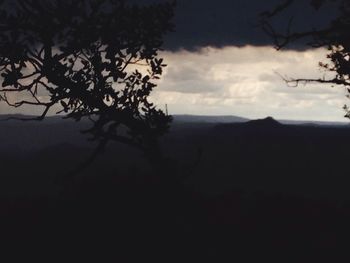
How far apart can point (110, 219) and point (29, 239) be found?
2607mm

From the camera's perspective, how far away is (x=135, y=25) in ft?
52.5

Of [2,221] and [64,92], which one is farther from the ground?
[64,92]

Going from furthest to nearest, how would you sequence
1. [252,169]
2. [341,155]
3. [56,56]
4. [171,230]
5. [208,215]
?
[341,155], [252,169], [208,215], [171,230], [56,56]

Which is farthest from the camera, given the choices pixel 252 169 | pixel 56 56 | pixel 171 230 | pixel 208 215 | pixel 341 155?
pixel 341 155

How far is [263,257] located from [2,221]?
9.50 meters

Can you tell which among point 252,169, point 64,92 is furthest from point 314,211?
point 252,169

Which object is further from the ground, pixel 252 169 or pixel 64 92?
pixel 64 92

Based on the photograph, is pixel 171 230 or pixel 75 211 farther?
pixel 75 211

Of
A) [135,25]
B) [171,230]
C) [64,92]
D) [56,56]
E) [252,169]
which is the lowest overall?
[252,169]

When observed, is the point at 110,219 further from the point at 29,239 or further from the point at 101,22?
the point at 101,22

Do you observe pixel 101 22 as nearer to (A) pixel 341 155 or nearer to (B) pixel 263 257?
(B) pixel 263 257

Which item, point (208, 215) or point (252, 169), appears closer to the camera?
point (208, 215)

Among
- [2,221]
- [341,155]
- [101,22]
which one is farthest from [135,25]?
[341,155]

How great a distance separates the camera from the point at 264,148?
11919cm
